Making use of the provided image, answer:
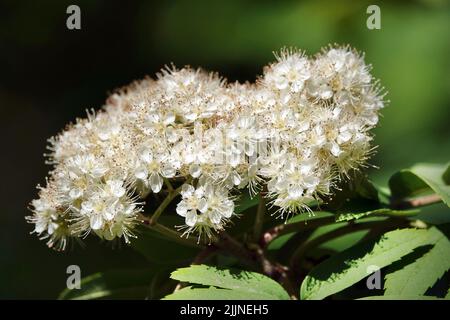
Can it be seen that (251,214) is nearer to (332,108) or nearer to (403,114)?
(332,108)

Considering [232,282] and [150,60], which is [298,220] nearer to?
[232,282]

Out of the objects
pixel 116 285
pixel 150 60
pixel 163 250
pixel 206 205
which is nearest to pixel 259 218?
pixel 206 205

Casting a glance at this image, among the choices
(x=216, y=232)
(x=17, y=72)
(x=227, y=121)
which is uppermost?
(x=17, y=72)

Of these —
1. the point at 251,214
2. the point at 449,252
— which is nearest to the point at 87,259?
the point at 251,214

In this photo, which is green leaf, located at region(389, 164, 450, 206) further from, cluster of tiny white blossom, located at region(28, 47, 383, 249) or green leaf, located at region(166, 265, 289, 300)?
green leaf, located at region(166, 265, 289, 300)

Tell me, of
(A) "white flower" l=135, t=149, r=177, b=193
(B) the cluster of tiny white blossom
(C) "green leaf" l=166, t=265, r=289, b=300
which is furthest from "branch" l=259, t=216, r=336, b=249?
(A) "white flower" l=135, t=149, r=177, b=193

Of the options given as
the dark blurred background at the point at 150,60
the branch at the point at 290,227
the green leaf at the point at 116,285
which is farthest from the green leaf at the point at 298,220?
the dark blurred background at the point at 150,60
